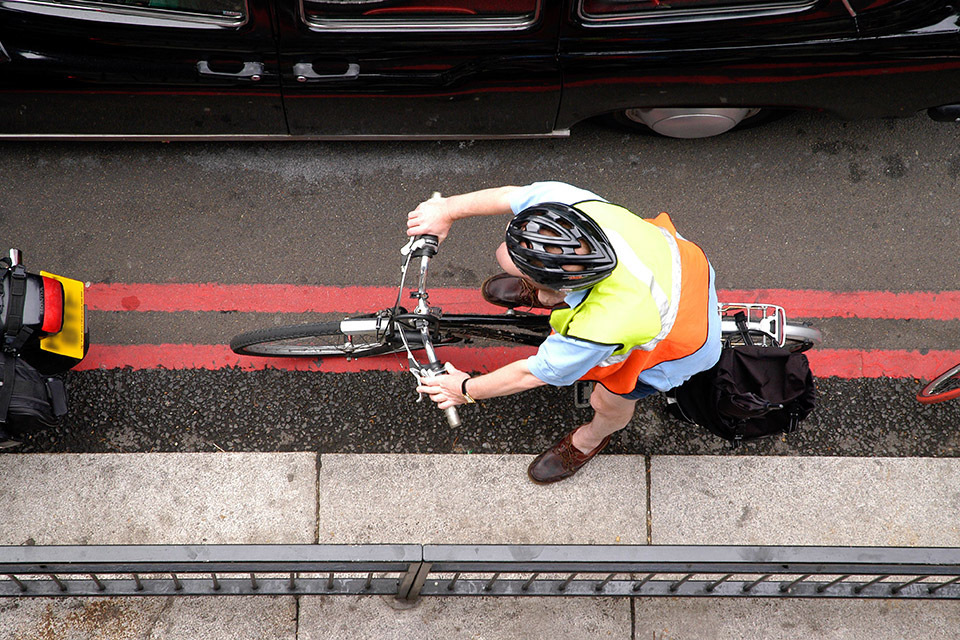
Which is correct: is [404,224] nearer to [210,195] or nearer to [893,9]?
[210,195]

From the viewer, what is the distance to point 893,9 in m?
3.86

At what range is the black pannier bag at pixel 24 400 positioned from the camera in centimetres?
354

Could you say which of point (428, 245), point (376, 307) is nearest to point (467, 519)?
point (376, 307)

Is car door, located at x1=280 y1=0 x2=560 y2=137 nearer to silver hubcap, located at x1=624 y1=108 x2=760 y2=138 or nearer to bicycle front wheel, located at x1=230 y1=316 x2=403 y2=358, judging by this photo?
silver hubcap, located at x1=624 y1=108 x2=760 y2=138

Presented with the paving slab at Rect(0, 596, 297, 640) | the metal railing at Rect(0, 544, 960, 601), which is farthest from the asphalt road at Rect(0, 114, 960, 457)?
the metal railing at Rect(0, 544, 960, 601)

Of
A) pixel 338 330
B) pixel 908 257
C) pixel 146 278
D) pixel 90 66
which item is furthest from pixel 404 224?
pixel 908 257

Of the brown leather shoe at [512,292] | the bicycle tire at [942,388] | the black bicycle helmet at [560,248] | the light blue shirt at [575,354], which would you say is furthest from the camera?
the bicycle tire at [942,388]

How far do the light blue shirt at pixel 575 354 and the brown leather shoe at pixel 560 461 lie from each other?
34.2 inches

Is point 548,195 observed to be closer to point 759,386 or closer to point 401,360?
point 759,386

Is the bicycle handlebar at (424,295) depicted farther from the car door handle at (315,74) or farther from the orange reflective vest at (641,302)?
the car door handle at (315,74)

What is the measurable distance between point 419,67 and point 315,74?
58 cm

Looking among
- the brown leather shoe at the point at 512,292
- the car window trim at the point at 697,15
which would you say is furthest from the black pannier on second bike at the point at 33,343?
the car window trim at the point at 697,15

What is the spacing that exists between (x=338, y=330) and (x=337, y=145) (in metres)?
1.61

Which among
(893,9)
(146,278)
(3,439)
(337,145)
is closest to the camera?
(3,439)
